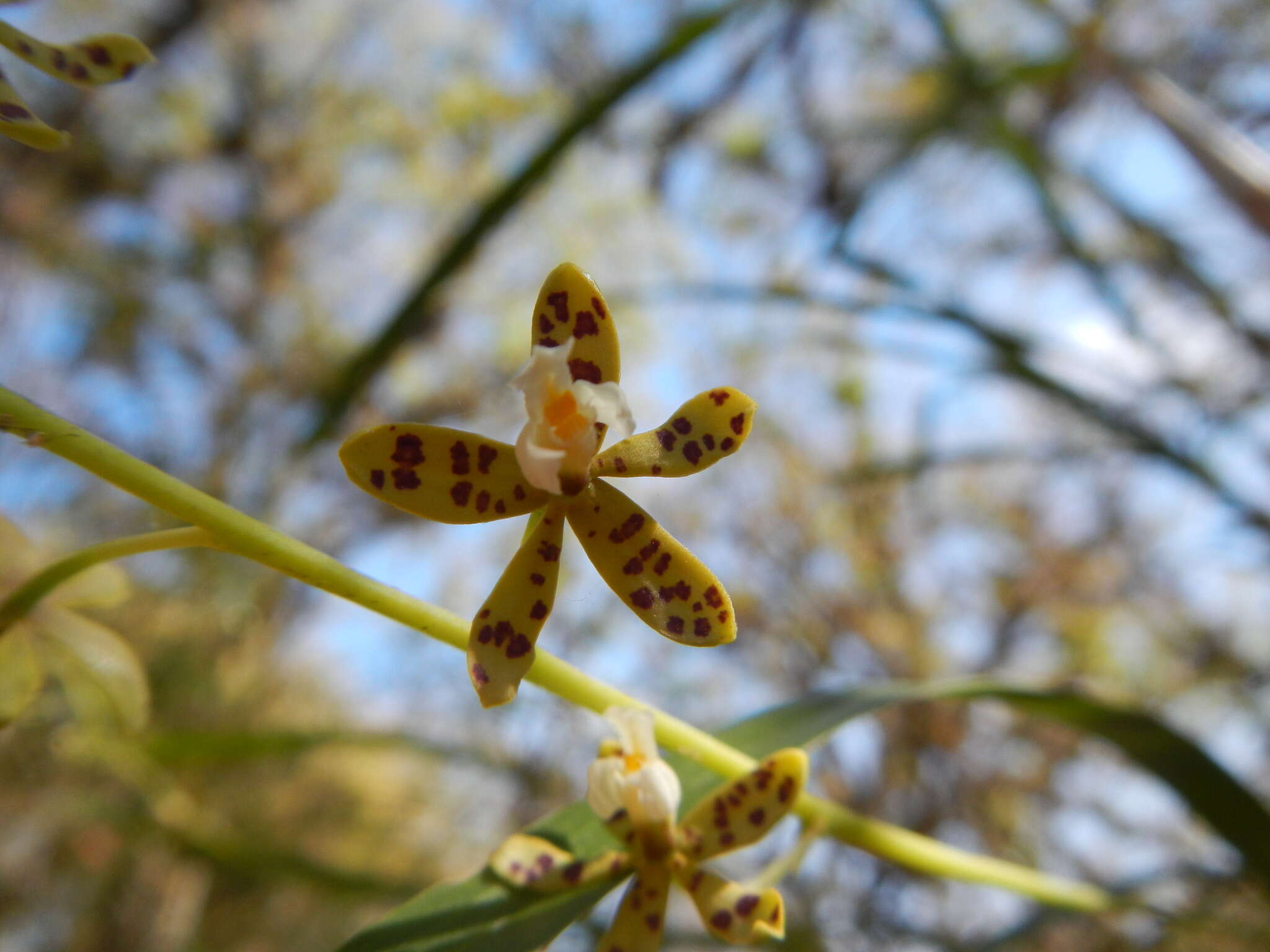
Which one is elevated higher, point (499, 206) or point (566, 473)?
point (499, 206)

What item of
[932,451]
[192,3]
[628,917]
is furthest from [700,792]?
[192,3]

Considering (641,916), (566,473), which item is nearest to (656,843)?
(641,916)

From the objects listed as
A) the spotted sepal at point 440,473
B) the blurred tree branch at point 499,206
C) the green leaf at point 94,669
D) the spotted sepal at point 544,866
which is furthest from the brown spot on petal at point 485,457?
the blurred tree branch at point 499,206

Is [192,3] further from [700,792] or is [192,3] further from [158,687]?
[700,792]

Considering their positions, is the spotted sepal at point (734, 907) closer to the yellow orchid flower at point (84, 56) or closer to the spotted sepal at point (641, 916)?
the spotted sepal at point (641, 916)

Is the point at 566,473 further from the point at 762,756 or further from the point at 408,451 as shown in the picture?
the point at 762,756

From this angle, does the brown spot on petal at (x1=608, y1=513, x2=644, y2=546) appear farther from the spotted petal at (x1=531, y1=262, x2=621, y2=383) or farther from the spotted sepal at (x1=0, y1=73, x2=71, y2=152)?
the spotted sepal at (x1=0, y1=73, x2=71, y2=152)
